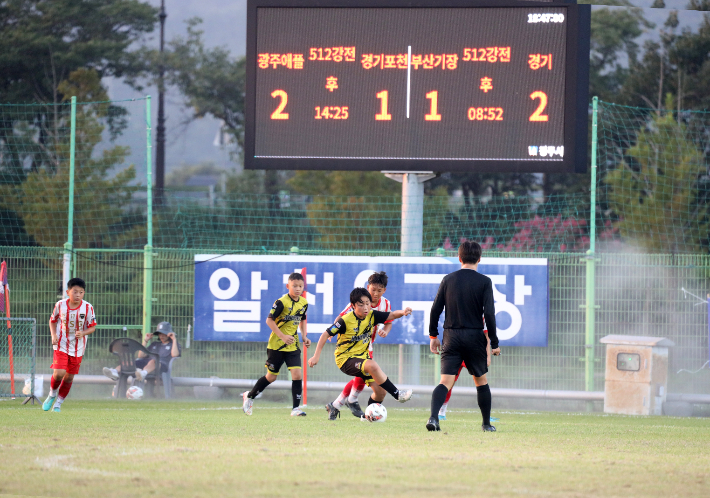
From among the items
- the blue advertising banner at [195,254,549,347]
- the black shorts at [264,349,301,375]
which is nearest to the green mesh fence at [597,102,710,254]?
the blue advertising banner at [195,254,549,347]

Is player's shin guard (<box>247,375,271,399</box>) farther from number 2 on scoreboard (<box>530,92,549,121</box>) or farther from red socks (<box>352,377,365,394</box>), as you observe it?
number 2 on scoreboard (<box>530,92,549,121</box>)

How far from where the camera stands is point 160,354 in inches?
527

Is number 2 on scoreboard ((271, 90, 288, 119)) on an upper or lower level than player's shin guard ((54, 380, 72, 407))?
upper

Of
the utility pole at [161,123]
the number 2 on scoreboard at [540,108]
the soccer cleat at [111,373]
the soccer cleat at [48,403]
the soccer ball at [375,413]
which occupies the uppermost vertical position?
the utility pole at [161,123]

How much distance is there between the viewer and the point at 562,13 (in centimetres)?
1211

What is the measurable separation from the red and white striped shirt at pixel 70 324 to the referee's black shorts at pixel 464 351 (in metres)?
4.45

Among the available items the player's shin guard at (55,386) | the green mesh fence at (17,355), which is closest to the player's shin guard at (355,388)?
the player's shin guard at (55,386)

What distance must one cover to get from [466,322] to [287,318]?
2.64 meters

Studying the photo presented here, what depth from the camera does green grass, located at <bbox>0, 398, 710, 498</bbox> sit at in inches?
198

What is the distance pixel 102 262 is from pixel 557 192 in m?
21.6

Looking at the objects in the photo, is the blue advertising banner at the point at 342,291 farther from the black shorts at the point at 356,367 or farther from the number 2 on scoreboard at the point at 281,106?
the black shorts at the point at 356,367

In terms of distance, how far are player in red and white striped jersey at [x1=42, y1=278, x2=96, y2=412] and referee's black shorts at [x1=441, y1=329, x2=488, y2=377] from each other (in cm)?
443

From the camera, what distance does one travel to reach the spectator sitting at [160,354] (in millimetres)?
13305

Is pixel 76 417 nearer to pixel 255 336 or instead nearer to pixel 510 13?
pixel 255 336
